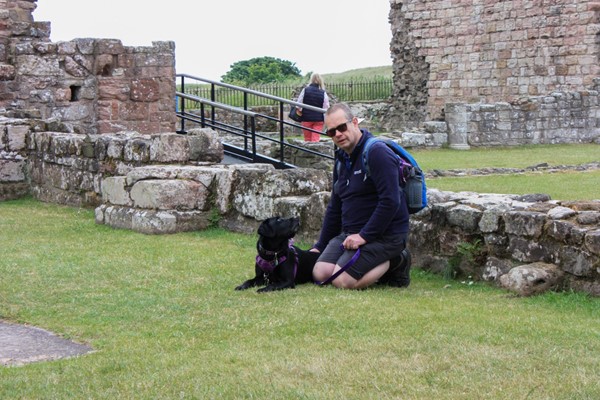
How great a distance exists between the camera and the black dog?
749 centimetres

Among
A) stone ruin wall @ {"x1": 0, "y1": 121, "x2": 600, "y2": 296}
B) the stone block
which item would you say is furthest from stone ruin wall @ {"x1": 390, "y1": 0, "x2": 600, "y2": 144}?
stone ruin wall @ {"x1": 0, "y1": 121, "x2": 600, "y2": 296}

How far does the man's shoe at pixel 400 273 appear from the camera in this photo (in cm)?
771

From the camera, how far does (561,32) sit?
29.2 m

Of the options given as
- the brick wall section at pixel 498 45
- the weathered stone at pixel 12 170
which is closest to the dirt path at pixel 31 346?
the weathered stone at pixel 12 170

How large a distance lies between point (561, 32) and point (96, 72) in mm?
17019

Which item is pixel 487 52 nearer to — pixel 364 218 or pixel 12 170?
pixel 12 170

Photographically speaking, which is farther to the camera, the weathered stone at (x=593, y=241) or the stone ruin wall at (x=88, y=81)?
the stone ruin wall at (x=88, y=81)

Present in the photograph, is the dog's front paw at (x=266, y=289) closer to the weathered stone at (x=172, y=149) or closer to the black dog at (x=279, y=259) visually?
the black dog at (x=279, y=259)

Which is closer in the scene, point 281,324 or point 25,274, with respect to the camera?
point 281,324

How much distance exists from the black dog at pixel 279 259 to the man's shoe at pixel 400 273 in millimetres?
577

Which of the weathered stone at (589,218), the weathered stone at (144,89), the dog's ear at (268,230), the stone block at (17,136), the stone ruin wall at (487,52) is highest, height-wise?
the stone ruin wall at (487,52)

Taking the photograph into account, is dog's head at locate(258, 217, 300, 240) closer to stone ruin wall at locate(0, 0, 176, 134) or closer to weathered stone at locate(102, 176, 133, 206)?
weathered stone at locate(102, 176, 133, 206)

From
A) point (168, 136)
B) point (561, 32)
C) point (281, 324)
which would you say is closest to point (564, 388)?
point (281, 324)

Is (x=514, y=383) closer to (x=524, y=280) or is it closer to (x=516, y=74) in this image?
(x=524, y=280)
